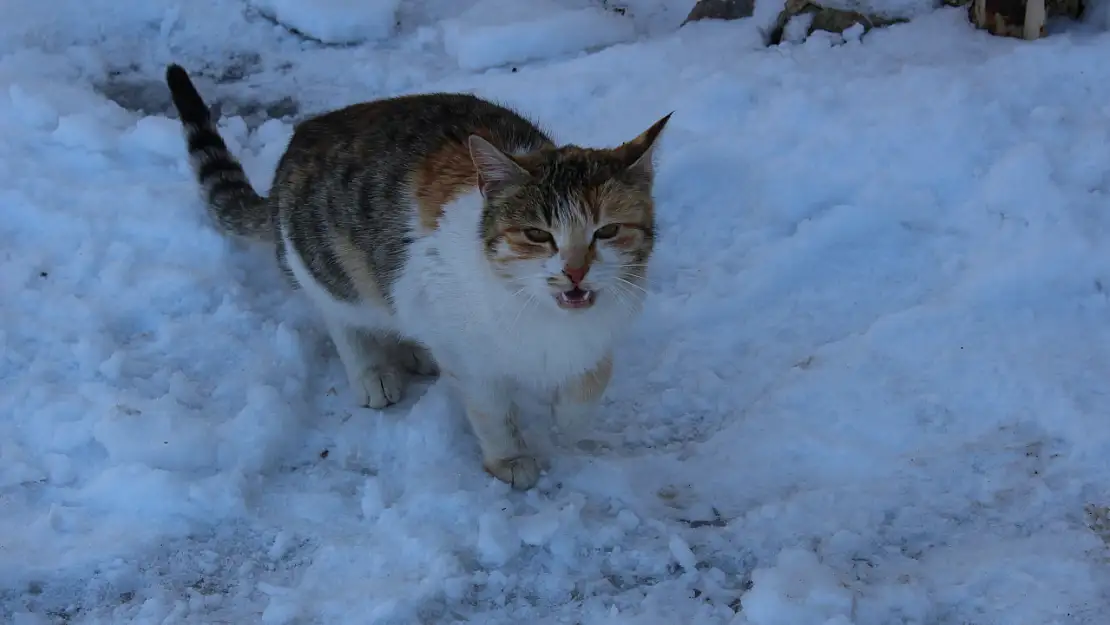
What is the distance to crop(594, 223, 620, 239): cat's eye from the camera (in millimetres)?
2203

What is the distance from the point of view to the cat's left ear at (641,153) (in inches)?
89.5

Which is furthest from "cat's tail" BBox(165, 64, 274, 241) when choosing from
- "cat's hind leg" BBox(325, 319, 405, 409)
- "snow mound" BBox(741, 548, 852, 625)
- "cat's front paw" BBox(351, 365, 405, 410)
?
"snow mound" BBox(741, 548, 852, 625)

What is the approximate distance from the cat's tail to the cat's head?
1.12m

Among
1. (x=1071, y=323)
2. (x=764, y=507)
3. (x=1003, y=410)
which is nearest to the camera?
(x=764, y=507)

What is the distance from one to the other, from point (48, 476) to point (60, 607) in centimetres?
41

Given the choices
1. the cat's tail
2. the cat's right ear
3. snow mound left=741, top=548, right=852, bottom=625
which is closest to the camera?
snow mound left=741, top=548, right=852, bottom=625

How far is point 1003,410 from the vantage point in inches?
102

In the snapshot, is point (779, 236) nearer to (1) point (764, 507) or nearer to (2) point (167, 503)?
(1) point (764, 507)

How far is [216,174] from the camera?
10.5ft

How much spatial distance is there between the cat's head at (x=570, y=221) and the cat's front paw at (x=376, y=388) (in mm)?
742

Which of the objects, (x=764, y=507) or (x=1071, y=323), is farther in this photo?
(x=1071, y=323)

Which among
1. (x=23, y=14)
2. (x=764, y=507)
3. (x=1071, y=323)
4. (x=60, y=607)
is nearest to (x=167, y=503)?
(x=60, y=607)

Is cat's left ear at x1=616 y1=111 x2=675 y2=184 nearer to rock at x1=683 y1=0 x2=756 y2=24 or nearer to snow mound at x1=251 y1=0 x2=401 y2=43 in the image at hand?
rock at x1=683 y1=0 x2=756 y2=24

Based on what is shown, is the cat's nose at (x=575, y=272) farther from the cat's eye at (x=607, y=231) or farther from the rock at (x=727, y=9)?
the rock at (x=727, y=9)
